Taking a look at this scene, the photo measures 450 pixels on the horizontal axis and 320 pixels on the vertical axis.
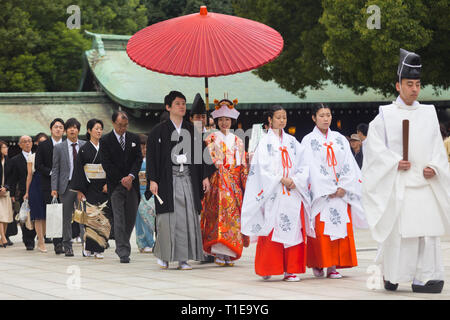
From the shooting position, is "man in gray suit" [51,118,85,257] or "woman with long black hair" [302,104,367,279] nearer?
"woman with long black hair" [302,104,367,279]

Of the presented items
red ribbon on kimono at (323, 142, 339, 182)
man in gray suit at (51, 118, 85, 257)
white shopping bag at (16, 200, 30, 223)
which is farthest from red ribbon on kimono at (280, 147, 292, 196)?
white shopping bag at (16, 200, 30, 223)

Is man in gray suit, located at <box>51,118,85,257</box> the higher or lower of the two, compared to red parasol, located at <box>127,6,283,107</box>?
lower

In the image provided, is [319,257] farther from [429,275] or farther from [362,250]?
[362,250]

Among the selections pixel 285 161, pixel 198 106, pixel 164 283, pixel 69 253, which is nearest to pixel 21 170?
pixel 69 253

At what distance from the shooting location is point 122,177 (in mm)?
10766

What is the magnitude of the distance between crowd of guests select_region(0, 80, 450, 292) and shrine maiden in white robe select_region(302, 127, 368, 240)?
0.01m

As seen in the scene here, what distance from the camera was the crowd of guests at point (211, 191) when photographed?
854cm

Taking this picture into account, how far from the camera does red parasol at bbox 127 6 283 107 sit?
30.4ft

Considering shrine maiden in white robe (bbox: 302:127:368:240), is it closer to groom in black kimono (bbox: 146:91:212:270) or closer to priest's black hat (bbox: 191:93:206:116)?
groom in black kimono (bbox: 146:91:212:270)

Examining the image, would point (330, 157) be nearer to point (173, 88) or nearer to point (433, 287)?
point (433, 287)

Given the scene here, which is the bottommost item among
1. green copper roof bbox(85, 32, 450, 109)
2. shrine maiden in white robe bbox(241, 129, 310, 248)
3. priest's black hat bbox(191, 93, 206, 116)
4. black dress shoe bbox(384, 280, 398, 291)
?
black dress shoe bbox(384, 280, 398, 291)

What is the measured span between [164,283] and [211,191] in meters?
2.09

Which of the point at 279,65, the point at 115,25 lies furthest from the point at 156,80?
the point at 115,25

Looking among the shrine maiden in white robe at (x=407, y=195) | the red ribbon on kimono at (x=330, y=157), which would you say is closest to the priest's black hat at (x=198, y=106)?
the red ribbon on kimono at (x=330, y=157)
